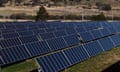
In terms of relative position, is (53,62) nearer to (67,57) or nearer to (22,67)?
(67,57)

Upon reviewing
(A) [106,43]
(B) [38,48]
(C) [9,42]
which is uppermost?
(C) [9,42]

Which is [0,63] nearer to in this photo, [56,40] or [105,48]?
[56,40]

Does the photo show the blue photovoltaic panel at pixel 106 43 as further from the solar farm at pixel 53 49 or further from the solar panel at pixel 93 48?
the solar panel at pixel 93 48

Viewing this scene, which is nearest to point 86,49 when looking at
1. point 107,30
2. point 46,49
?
point 46,49

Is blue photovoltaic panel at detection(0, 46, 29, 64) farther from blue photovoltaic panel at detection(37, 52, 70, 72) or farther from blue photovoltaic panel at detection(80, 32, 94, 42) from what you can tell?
blue photovoltaic panel at detection(80, 32, 94, 42)

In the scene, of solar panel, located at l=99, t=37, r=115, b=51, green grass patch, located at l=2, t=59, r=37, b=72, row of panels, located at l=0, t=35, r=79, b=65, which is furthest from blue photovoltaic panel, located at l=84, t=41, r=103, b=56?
green grass patch, located at l=2, t=59, r=37, b=72

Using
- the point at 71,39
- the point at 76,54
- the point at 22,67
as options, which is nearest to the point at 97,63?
the point at 71,39

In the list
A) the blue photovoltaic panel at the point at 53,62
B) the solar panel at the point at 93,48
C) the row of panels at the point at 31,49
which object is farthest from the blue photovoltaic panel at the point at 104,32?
the blue photovoltaic panel at the point at 53,62
